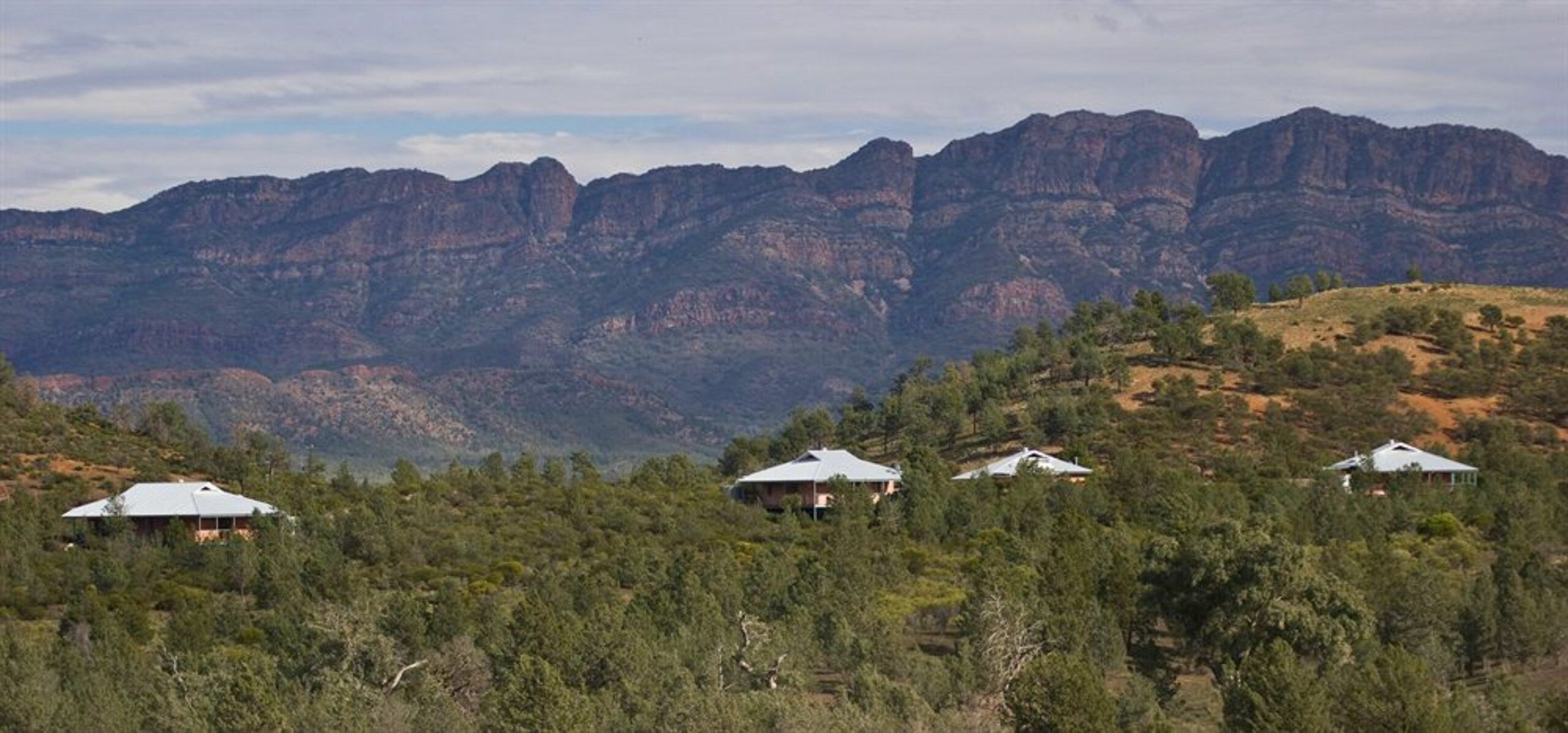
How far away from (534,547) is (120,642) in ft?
80.5

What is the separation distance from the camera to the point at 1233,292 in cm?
12044

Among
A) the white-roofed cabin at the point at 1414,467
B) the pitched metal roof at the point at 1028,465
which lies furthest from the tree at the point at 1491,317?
the pitched metal roof at the point at 1028,465

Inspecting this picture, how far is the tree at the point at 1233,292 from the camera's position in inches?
4732

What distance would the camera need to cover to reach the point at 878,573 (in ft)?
206

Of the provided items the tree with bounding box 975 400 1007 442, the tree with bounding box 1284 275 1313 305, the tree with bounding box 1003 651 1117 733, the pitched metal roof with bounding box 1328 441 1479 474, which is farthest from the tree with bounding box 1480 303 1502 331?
the tree with bounding box 1003 651 1117 733

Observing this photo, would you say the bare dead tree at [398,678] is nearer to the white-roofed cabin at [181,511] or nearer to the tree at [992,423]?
the white-roofed cabin at [181,511]

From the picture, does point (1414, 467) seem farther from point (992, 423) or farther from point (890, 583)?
point (890, 583)

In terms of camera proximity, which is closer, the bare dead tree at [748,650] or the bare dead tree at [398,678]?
the bare dead tree at [398,678]

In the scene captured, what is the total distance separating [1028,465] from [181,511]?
32.4 m

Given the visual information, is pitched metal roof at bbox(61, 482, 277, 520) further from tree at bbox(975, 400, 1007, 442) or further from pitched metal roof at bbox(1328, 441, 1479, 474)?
pitched metal roof at bbox(1328, 441, 1479, 474)

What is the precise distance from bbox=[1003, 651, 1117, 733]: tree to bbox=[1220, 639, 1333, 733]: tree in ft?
7.09

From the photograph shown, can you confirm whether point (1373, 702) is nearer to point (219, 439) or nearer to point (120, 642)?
point (120, 642)

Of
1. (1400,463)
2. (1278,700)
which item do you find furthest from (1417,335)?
(1278,700)

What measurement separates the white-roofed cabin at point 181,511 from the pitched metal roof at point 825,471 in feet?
67.5
